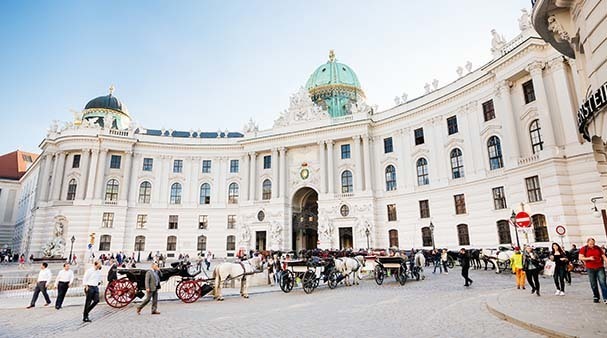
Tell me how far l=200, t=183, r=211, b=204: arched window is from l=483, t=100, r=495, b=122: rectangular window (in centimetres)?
3428

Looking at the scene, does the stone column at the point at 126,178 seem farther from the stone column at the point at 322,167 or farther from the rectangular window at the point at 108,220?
the stone column at the point at 322,167

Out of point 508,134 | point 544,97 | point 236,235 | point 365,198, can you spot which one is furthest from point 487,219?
point 236,235

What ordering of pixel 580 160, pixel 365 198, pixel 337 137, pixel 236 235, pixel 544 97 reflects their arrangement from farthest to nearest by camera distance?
pixel 236 235
pixel 337 137
pixel 365 198
pixel 544 97
pixel 580 160

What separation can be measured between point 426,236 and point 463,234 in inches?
151

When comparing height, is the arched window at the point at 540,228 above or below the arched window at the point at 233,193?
below

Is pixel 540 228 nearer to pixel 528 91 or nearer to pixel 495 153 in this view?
pixel 495 153

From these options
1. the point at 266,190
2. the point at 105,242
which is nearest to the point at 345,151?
the point at 266,190

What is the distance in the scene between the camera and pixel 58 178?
139 ft

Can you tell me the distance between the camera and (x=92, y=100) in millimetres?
48969

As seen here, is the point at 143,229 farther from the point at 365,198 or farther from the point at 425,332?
the point at 425,332

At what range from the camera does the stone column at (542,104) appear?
23.5 m

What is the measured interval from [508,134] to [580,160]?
559 centimetres

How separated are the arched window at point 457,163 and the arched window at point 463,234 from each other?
4790 millimetres

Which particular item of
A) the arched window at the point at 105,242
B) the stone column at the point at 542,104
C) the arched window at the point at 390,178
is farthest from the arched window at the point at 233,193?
the stone column at the point at 542,104
